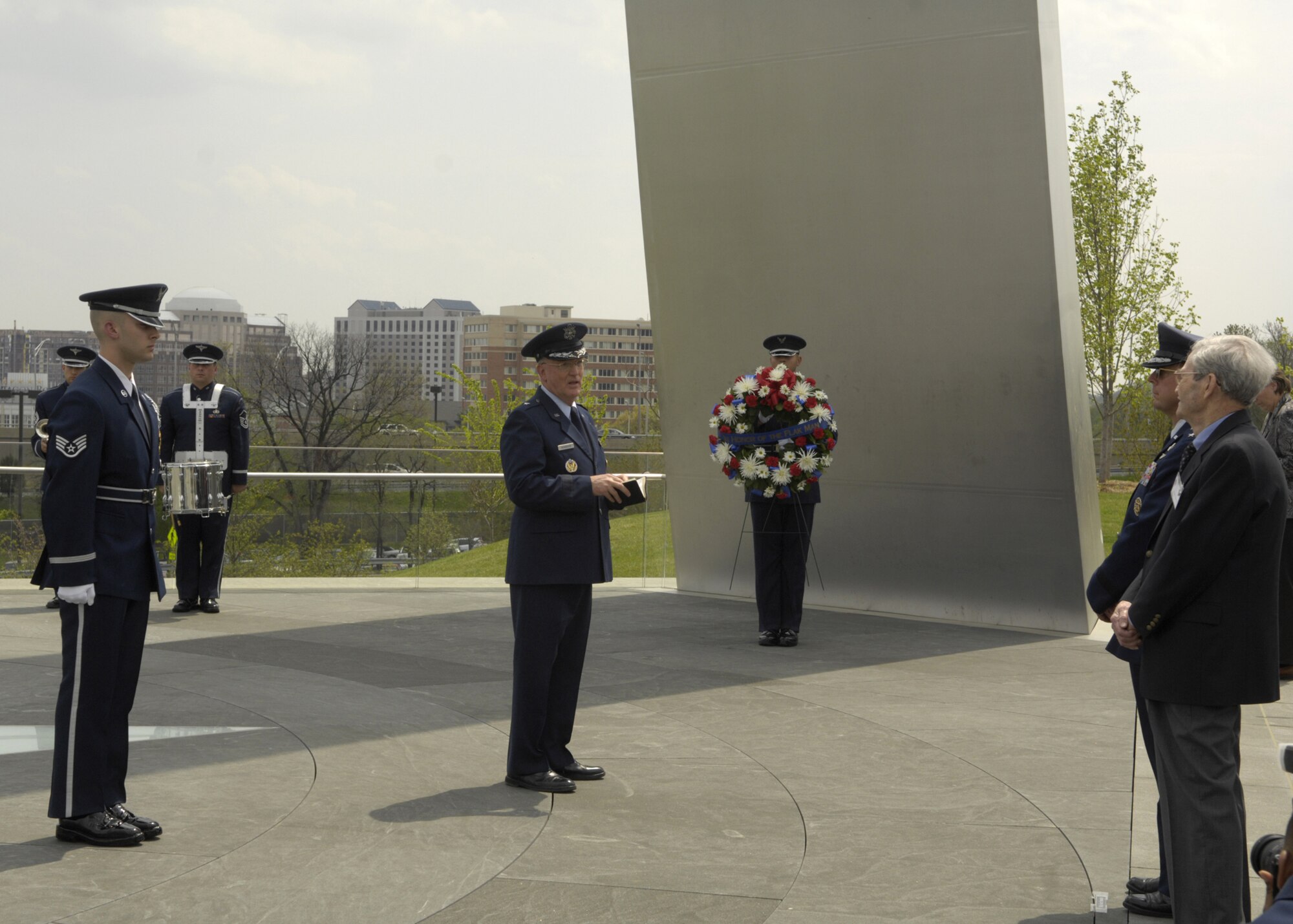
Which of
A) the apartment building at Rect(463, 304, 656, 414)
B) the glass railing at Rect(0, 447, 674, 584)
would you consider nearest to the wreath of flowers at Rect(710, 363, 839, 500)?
the glass railing at Rect(0, 447, 674, 584)

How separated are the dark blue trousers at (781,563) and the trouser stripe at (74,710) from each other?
5.30 meters

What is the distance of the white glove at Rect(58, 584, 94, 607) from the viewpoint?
14.4 ft

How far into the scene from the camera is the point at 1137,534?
13.2ft

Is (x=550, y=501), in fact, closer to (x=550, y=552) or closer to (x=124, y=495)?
(x=550, y=552)

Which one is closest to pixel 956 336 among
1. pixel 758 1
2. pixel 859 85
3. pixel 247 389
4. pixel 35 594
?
pixel 859 85

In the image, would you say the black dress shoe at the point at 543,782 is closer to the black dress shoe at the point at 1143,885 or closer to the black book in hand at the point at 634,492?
the black book in hand at the point at 634,492

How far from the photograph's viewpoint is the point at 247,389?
6066 cm

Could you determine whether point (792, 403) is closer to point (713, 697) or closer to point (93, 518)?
point (713, 697)

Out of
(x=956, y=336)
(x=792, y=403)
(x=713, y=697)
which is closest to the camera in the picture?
(x=713, y=697)

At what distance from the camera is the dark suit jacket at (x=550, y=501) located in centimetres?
527

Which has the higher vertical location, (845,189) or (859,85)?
(859,85)

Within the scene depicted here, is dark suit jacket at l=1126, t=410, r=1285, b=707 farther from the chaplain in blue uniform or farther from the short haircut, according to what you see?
the chaplain in blue uniform

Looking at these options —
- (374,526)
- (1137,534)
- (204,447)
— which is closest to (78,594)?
(1137,534)

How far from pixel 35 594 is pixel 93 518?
7.50 meters
